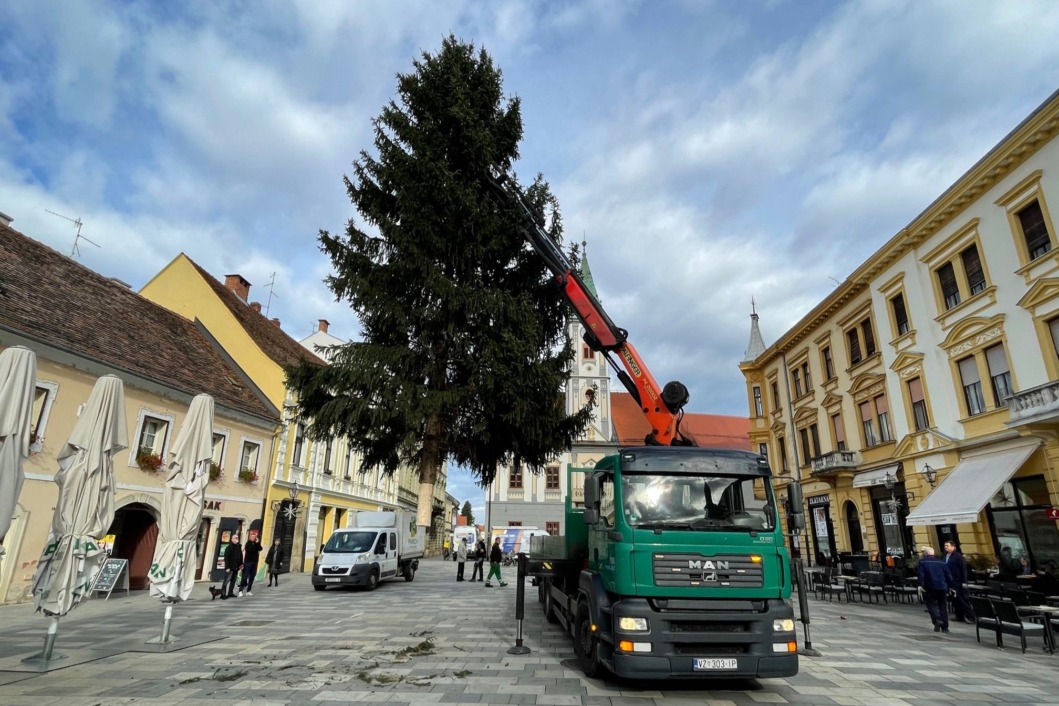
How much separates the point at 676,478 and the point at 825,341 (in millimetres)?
24070

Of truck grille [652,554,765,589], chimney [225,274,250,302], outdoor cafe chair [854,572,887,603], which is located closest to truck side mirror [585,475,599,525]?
truck grille [652,554,765,589]

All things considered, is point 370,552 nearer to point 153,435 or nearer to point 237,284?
point 153,435

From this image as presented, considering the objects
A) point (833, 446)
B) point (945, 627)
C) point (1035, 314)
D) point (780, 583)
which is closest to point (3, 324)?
point (780, 583)

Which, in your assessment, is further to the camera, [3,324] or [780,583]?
[3,324]

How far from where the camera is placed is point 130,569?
17.8 m

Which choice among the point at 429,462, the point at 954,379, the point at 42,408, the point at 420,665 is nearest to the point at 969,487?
the point at 954,379

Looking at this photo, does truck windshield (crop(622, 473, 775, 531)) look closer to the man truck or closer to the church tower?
the man truck

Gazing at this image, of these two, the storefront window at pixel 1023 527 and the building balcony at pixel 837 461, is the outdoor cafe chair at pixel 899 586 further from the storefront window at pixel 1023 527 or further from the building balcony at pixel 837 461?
the building balcony at pixel 837 461

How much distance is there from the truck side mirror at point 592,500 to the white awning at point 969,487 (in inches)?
531

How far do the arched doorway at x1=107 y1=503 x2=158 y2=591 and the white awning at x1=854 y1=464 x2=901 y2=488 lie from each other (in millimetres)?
25623

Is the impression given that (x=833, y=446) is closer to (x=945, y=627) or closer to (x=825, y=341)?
(x=825, y=341)

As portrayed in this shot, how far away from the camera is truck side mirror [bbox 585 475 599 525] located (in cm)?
745

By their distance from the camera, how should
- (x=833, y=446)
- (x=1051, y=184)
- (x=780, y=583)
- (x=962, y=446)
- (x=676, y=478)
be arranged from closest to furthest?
(x=780, y=583), (x=676, y=478), (x=1051, y=184), (x=962, y=446), (x=833, y=446)

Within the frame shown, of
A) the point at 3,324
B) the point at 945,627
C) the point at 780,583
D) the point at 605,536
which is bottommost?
the point at 945,627
